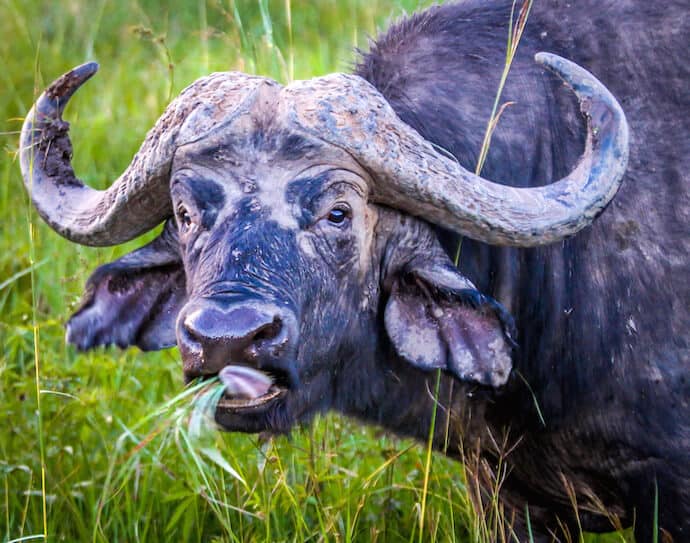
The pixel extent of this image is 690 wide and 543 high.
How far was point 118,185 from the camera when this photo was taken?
13.9 feet

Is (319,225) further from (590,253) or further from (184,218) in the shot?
(590,253)

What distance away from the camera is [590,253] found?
4141 mm

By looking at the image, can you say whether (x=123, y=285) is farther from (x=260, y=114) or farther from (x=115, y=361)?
(x=115, y=361)

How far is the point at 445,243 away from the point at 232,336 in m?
0.98

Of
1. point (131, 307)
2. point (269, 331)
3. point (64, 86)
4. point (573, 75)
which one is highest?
point (573, 75)

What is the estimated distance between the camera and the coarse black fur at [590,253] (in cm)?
404

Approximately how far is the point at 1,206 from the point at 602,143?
13.6ft

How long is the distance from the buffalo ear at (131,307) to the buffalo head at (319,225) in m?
0.16

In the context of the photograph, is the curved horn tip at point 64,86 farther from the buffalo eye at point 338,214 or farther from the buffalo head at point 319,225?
the buffalo eye at point 338,214

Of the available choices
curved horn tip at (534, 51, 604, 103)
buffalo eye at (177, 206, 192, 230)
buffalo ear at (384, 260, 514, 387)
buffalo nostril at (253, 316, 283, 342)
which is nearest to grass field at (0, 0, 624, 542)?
buffalo nostril at (253, 316, 283, 342)

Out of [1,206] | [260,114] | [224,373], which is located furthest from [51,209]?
[1,206]

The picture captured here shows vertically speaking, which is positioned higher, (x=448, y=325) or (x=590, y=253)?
(x=590, y=253)

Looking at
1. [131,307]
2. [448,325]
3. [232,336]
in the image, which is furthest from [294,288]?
[131,307]

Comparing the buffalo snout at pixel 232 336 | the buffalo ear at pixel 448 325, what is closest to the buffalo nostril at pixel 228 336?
the buffalo snout at pixel 232 336
